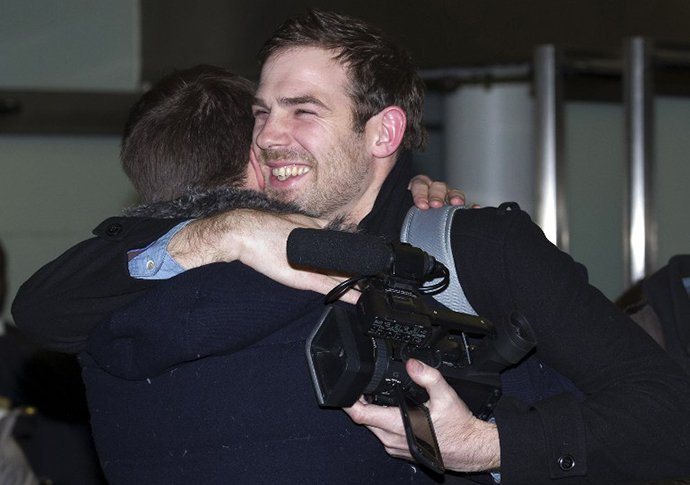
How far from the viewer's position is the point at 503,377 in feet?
6.74

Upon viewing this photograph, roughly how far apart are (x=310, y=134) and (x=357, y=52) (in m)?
0.25

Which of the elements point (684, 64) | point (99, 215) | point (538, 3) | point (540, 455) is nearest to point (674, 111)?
point (684, 64)

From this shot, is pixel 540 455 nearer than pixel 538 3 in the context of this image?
Yes

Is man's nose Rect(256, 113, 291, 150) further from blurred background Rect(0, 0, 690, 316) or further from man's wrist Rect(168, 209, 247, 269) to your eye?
blurred background Rect(0, 0, 690, 316)

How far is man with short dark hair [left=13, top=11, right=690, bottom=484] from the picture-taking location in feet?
5.95

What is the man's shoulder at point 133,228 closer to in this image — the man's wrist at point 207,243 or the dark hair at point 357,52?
the man's wrist at point 207,243

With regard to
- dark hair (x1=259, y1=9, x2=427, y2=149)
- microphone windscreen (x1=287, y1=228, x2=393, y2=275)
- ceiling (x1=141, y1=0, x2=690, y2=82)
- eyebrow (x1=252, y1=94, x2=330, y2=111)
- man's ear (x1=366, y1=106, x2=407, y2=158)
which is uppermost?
ceiling (x1=141, y1=0, x2=690, y2=82)

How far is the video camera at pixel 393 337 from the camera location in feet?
5.39

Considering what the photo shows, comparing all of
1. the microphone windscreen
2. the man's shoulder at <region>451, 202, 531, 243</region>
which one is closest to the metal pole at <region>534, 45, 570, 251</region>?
the man's shoulder at <region>451, 202, 531, 243</region>

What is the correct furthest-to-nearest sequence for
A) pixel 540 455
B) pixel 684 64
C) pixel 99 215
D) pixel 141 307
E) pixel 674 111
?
pixel 99 215
pixel 674 111
pixel 684 64
pixel 540 455
pixel 141 307

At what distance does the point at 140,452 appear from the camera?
192cm

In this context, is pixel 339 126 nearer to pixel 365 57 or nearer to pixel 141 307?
pixel 365 57

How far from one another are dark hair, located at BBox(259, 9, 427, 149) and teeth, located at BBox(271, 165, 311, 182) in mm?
169

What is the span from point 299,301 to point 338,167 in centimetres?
67
